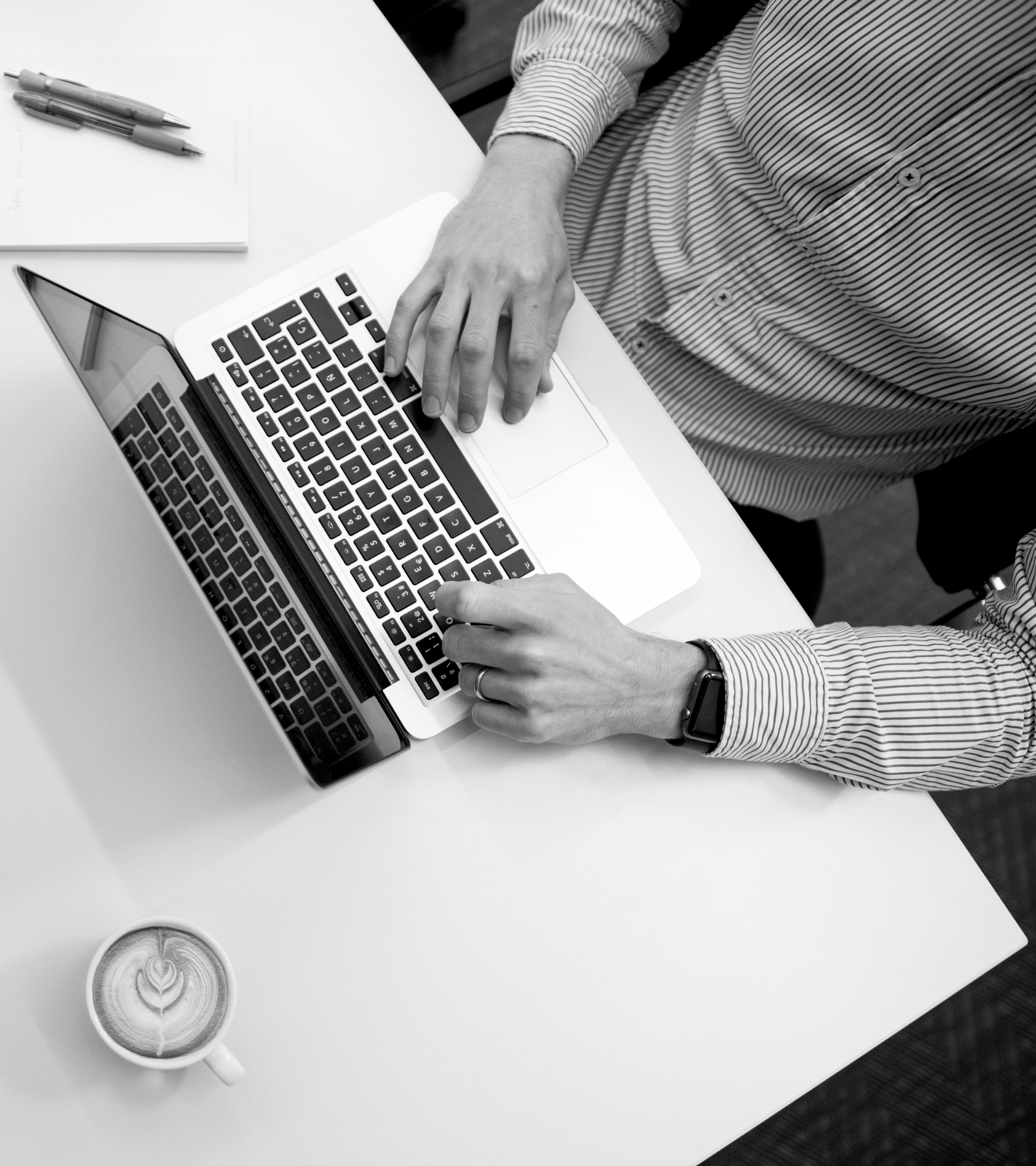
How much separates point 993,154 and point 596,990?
26.6 inches

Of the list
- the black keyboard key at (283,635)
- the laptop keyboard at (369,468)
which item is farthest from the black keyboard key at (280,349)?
the black keyboard key at (283,635)

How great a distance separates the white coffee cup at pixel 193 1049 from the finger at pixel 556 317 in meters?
0.45

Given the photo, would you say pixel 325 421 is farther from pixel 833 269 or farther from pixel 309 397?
pixel 833 269

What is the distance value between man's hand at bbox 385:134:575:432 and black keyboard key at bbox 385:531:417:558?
0.32ft

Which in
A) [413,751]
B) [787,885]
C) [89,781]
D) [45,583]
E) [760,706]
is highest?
[45,583]

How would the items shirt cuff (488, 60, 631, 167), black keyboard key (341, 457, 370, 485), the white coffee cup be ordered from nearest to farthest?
the white coffee cup, black keyboard key (341, 457, 370, 485), shirt cuff (488, 60, 631, 167)

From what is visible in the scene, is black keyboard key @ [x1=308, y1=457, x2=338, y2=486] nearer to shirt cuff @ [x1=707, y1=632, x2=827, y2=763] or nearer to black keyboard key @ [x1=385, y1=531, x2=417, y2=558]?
black keyboard key @ [x1=385, y1=531, x2=417, y2=558]

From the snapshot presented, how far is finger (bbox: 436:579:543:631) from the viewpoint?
0.62 meters

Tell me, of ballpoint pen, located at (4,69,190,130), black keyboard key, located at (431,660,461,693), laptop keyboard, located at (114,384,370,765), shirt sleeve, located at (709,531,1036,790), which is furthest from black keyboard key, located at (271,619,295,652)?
ballpoint pen, located at (4,69,190,130)

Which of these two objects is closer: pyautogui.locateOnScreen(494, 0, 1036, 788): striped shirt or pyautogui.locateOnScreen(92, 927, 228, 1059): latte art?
pyautogui.locateOnScreen(92, 927, 228, 1059): latte art

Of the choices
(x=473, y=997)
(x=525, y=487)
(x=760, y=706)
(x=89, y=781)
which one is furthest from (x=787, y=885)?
(x=89, y=781)

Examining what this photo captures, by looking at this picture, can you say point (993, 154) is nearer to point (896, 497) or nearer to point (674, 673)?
point (674, 673)

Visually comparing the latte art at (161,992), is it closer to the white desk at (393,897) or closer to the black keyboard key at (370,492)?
the white desk at (393,897)

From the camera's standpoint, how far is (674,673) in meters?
0.69
